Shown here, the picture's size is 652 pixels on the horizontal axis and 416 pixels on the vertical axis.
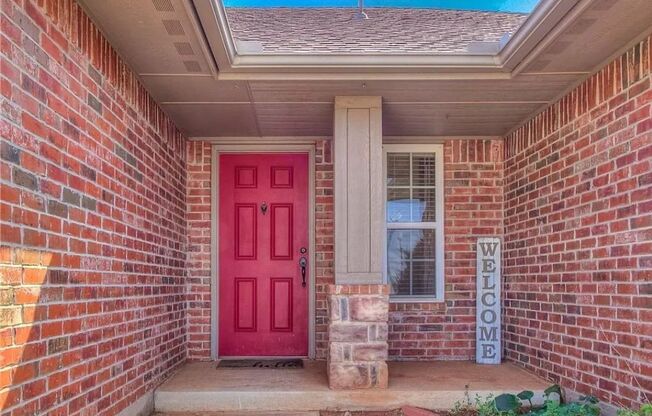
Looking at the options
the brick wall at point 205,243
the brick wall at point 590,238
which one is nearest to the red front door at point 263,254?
the brick wall at point 205,243

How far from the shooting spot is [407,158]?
5.83 meters

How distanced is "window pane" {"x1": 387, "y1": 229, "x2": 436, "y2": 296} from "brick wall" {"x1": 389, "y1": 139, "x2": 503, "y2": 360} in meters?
0.14

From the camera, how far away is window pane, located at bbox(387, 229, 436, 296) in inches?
225

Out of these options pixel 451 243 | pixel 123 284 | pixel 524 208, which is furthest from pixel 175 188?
pixel 524 208

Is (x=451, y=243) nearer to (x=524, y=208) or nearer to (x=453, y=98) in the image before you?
(x=524, y=208)

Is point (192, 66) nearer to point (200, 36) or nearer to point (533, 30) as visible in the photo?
point (200, 36)

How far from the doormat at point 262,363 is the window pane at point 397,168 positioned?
2.00 metres

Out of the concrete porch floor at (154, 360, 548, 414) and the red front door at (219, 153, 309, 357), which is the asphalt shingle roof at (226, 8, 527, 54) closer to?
the red front door at (219, 153, 309, 357)

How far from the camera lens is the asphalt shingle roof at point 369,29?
408cm

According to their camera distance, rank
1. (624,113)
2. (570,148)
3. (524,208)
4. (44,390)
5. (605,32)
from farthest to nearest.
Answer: (524,208)
(570,148)
(624,113)
(605,32)
(44,390)

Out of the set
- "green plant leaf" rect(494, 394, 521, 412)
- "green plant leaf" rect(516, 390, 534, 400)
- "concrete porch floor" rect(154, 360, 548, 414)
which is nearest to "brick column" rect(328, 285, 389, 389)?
"concrete porch floor" rect(154, 360, 548, 414)

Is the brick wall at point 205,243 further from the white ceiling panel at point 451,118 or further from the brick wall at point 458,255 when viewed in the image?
the white ceiling panel at point 451,118

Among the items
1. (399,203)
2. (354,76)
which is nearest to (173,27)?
(354,76)

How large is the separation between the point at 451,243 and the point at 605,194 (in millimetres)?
2060
